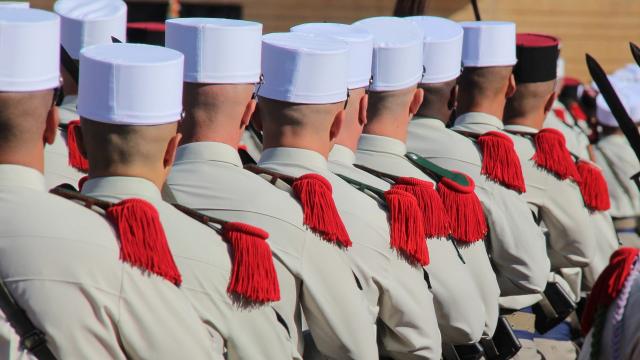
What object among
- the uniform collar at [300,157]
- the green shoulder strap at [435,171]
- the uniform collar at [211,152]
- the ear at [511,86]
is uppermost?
the uniform collar at [211,152]

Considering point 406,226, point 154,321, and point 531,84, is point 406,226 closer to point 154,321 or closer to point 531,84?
point 154,321

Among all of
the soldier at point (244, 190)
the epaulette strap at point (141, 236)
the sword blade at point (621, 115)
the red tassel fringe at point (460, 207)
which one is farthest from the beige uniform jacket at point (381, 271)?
the epaulette strap at point (141, 236)

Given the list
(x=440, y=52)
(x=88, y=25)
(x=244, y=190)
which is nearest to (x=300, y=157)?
(x=244, y=190)

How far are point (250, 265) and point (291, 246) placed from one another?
0.38 m

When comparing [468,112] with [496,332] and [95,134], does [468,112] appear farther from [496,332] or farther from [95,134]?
[95,134]

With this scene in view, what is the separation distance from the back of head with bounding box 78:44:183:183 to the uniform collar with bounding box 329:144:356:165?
3.91 ft

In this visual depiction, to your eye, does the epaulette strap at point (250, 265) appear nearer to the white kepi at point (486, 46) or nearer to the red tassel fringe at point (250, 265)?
the red tassel fringe at point (250, 265)

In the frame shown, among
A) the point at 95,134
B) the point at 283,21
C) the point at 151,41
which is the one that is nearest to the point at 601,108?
the point at 151,41

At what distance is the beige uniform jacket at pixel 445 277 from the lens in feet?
13.8

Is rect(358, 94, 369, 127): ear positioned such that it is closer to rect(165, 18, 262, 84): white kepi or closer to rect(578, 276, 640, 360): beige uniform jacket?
rect(165, 18, 262, 84): white kepi

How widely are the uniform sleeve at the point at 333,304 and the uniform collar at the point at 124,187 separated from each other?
625 mm

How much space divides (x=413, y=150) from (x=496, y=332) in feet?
2.78

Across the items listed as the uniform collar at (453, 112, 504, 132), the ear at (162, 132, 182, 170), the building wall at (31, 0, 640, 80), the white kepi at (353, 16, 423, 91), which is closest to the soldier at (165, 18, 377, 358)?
the ear at (162, 132, 182, 170)

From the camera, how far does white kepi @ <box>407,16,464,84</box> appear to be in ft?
16.7
